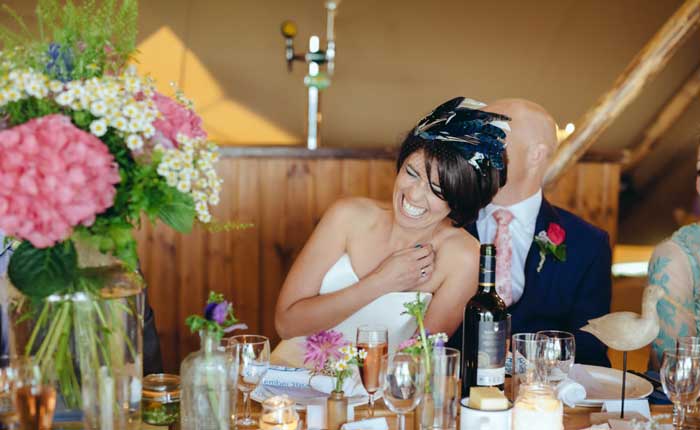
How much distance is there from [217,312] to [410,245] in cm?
125

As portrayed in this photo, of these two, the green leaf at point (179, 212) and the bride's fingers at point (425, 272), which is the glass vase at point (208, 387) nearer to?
the green leaf at point (179, 212)

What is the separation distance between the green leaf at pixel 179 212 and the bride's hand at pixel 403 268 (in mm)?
1069

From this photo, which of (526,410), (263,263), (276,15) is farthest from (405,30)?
(526,410)

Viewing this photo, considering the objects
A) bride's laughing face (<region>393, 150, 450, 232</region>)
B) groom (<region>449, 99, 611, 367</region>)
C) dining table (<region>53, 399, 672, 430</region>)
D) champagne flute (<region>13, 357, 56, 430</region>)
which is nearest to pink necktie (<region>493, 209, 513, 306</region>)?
groom (<region>449, 99, 611, 367</region>)

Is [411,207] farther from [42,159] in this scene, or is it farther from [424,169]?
[42,159]

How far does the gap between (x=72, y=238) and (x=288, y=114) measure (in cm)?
424

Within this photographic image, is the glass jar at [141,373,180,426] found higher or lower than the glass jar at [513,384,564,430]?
lower

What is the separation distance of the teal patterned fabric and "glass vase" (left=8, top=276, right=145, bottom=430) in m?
1.46

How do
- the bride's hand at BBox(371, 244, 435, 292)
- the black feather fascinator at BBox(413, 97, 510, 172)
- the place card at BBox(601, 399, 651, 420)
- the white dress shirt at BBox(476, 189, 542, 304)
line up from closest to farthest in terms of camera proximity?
1. the place card at BBox(601, 399, 651, 420)
2. the black feather fascinator at BBox(413, 97, 510, 172)
3. the bride's hand at BBox(371, 244, 435, 292)
4. the white dress shirt at BBox(476, 189, 542, 304)

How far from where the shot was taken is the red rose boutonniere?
2473 millimetres

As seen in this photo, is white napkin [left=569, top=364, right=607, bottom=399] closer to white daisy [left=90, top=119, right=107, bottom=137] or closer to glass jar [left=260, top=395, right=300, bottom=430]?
glass jar [left=260, top=395, right=300, bottom=430]

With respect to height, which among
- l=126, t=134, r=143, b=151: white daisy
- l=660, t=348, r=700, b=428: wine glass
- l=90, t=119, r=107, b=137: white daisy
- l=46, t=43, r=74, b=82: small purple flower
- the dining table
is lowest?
the dining table

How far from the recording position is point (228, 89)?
5293 mm

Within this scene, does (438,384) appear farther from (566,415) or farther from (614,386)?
(614,386)
